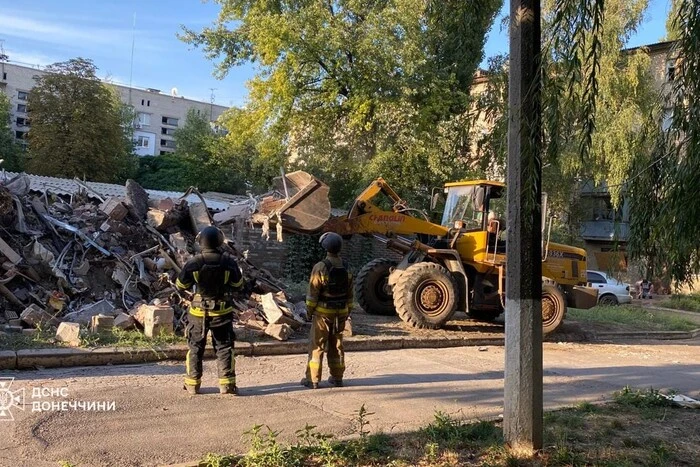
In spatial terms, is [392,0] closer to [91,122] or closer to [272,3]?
[272,3]

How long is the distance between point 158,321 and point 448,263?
5954mm

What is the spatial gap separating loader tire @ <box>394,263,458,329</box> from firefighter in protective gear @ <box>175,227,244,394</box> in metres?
5.57

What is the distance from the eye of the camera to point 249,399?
6.60m

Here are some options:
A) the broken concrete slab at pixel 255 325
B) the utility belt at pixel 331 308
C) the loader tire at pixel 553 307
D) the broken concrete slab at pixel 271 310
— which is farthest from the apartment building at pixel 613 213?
the broken concrete slab at pixel 255 325

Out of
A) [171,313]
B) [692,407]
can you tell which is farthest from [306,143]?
[692,407]

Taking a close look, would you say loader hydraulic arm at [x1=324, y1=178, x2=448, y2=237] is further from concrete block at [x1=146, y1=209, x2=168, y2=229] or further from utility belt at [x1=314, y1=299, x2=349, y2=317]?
utility belt at [x1=314, y1=299, x2=349, y2=317]

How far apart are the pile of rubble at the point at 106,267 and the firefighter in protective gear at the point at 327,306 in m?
2.25

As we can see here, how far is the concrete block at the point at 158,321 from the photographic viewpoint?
873 centimetres

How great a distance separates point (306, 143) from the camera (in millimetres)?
24891

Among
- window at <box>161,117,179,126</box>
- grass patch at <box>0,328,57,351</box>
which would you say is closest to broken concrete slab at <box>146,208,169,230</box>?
grass patch at <box>0,328,57,351</box>

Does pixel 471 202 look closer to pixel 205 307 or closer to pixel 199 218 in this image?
pixel 199 218

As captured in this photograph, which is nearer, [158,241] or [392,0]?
[158,241]

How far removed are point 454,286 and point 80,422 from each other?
307 inches

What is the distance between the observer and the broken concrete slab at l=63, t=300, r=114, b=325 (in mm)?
8979
